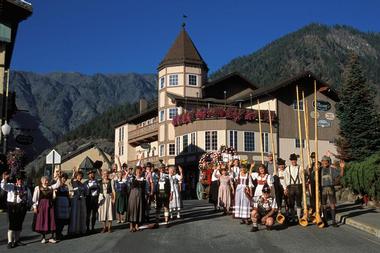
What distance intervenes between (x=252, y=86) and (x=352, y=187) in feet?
112

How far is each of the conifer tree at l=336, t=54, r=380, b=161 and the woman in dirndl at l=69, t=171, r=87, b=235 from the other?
2795 centimetres

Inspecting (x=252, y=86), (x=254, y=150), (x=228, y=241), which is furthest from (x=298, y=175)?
(x=252, y=86)

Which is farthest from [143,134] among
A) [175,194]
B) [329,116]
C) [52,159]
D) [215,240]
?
[215,240]

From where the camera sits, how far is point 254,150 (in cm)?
4644

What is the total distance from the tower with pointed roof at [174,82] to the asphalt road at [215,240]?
3713 cm

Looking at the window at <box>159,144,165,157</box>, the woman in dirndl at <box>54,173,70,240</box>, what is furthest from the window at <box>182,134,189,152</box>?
the woman in dirndl at <box>54,173,70,240</box>

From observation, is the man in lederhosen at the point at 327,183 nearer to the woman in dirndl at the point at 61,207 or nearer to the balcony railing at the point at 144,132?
the woman in dirndl at the point at 61,207

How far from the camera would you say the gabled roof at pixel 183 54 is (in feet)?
173

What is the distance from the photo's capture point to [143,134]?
59.2m

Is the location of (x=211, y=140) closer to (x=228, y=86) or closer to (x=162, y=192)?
(x=228, y=86)

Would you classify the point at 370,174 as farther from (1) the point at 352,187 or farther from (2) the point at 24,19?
(2) the point at 24,19

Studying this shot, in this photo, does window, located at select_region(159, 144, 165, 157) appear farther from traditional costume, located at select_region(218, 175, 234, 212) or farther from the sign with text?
traditional costume, located at select_region(218, 175, 234, 212)

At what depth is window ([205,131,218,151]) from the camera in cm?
4550

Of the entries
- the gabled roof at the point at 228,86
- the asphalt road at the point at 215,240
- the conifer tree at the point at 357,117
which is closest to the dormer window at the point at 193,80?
the gabled roof at the point at 228,86
